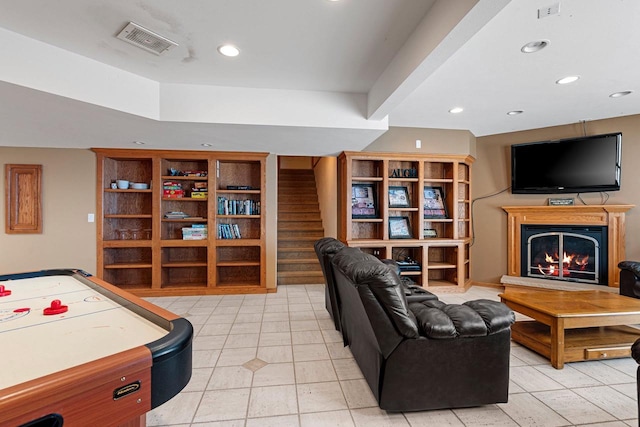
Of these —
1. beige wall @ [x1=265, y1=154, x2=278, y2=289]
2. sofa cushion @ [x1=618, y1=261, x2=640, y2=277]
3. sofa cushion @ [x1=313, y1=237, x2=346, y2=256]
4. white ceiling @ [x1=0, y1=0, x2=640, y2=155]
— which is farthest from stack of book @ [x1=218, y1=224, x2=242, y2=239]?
sofa cushion @ [x1=618, y1=261, x2=640, y2=277]

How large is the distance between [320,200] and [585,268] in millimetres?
4583

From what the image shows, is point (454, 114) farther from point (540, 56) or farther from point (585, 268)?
point (585, 268)

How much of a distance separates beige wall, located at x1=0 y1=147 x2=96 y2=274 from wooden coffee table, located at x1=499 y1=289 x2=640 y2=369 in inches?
207

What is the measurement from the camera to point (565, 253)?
4242mm

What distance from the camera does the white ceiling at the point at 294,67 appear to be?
1818 millimetres

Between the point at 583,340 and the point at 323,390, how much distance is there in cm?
223

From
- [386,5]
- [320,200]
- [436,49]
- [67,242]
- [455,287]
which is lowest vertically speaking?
[455,287]

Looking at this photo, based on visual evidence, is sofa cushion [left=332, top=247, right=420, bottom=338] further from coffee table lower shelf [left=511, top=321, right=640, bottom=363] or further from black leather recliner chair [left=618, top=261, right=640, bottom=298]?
black leather recliner chair [left=618, top=261, right=640, bottom=298]

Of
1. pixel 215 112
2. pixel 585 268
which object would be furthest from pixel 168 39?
pixel 585 268

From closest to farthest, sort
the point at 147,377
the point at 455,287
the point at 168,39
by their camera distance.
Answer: the point at 147,377 < the point at 168,39 < the point at 455,287

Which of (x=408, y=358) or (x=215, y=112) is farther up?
(x=215, y=112)

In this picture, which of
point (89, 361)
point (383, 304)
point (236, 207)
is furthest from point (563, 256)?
point (89, 361)

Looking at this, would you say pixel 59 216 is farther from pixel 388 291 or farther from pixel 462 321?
pixel 462 321

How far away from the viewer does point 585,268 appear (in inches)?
161
